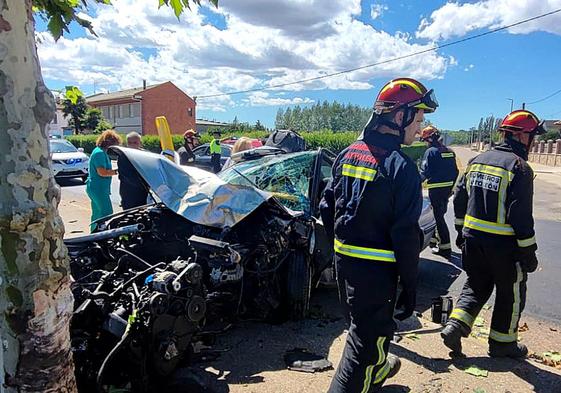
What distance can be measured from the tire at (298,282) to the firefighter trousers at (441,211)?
12.0ft

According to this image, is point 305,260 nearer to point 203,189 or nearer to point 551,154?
point 203,189

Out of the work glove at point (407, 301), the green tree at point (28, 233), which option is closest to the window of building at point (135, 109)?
the work glove at point (407, 301)

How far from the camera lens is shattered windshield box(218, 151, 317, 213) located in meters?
4.63

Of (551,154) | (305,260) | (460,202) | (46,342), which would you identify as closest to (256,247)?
(305,260)

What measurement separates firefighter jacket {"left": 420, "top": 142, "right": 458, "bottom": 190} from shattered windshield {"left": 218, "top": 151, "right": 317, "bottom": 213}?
2.99 metres

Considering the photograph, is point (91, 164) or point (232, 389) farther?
point (91, 164)

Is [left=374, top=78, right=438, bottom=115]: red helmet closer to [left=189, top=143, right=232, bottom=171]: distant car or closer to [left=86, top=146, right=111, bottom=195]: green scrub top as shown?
[left=86, top=146, right=111, bottom=195]: green scrub top

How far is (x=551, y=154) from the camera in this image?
35.2m

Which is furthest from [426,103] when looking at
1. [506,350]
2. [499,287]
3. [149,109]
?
[149,109]

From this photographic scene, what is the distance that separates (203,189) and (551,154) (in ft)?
124

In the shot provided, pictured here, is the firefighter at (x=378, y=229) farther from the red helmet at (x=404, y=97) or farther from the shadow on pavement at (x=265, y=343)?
the shadow on pavement at (x=265, y=343)

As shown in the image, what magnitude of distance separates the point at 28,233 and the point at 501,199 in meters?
3.30

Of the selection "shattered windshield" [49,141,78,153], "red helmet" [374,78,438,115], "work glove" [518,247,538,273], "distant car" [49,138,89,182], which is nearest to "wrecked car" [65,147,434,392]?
"red helmet" [374,78,438,115]

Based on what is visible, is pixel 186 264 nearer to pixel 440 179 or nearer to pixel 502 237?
pixel 502 237
